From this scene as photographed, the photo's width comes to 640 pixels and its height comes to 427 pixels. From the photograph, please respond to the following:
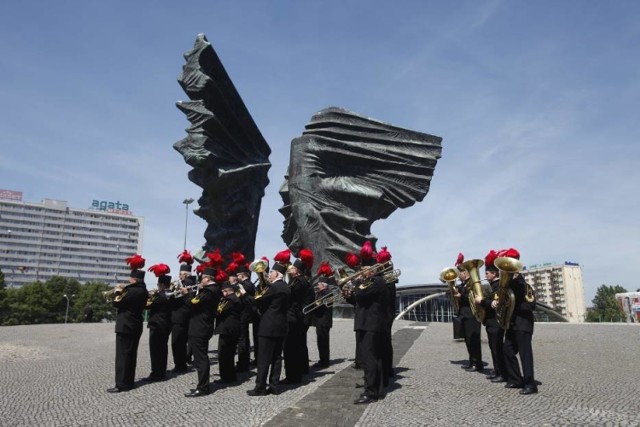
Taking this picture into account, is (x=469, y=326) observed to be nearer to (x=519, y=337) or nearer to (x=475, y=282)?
(x=475, y=282)

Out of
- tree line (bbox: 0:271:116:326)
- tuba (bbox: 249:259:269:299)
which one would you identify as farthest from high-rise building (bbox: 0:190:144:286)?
tuba (bbox: 249:259:269:299)

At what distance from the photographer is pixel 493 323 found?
26.7 ft

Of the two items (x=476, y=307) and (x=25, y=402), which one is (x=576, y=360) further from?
(x=25, y=402)

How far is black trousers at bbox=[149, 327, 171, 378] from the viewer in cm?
839

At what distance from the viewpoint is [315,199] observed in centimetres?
2055

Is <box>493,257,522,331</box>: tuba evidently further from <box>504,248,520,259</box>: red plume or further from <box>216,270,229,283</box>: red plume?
<box>216,270,229,283</box>: red plume

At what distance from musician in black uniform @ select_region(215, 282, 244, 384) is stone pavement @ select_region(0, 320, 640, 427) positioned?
34cm

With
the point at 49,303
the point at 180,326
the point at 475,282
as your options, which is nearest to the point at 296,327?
the point at 180,326

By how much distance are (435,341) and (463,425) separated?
Answer: 8378 mm

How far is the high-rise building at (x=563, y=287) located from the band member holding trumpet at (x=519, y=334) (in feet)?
383

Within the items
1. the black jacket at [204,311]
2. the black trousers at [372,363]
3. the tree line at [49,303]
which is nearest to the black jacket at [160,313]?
the black jacket at [204,311]

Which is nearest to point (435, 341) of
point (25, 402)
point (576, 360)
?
point (576, 360)

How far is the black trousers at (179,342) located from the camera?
8.83 metres

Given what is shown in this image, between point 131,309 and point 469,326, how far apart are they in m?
5.99
